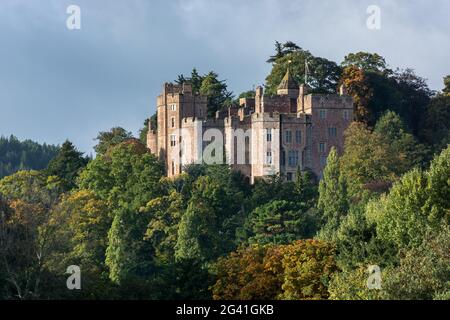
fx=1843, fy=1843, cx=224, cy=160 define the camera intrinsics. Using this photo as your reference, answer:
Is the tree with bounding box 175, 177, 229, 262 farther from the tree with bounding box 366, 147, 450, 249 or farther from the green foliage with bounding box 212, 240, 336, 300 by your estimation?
the tree with bounding box 366, 147, 450, 249

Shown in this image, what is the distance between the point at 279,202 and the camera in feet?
301

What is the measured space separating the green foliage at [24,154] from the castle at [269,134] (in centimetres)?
7174

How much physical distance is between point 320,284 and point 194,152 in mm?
28610

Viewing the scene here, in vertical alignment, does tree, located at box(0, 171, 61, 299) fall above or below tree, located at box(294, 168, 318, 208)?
below

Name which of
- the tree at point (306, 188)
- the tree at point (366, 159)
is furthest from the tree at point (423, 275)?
the tree at point (366, 159)

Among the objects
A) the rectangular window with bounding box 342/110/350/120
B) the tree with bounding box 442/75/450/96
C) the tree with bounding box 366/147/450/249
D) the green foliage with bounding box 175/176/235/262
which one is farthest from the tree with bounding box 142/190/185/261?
the tree with bounding box 442/75/450/96

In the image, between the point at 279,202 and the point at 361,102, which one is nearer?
the point at 279,202

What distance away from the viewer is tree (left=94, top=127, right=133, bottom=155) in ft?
370

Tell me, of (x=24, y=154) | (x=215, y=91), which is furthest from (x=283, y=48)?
(x=24, y=154)

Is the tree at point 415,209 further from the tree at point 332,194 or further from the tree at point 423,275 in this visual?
the tree at point 332,194

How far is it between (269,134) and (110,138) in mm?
21670

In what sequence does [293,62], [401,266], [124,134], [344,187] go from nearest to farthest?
[401,266]
[344,187]
[293,62]
[124,134]
